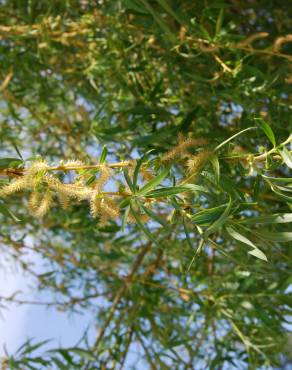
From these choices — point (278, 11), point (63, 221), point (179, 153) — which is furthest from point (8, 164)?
point (63, 221)

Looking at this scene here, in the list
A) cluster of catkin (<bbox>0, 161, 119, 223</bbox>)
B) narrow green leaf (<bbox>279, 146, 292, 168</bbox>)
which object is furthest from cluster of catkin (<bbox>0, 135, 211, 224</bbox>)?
narrow green leaf (<bbox>279, 146, 292, 168</bbox>)

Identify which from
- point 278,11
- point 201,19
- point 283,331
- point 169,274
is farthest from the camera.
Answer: point 169,274

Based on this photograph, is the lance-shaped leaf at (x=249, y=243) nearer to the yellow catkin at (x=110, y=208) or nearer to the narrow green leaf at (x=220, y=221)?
the narrow green leaf at (x=220, y=221)

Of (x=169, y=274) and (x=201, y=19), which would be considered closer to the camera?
(x=201, y=19)

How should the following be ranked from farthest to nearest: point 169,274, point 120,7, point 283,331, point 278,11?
point 169,274
point 283,331
point 278,11
point 120,7

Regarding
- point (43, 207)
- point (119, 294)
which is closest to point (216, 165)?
point (43, 207)

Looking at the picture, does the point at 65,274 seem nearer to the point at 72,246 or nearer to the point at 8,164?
the point at 72,246

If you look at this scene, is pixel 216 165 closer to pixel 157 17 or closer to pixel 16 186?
pixel 16 186

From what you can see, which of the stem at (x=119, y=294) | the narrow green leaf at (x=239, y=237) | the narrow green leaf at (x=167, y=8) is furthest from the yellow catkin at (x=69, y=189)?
the stem at (x=119, y=294)
